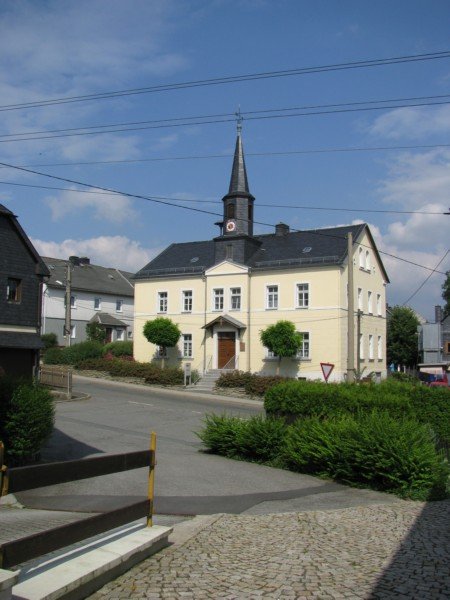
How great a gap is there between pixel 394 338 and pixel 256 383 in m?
31.7

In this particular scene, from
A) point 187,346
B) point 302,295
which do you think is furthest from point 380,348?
point 187,346

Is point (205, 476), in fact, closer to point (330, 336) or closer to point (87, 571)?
point (87, 571)

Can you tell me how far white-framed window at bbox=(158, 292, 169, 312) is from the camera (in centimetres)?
4730

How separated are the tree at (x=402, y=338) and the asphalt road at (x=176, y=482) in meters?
44.3

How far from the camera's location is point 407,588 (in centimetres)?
558

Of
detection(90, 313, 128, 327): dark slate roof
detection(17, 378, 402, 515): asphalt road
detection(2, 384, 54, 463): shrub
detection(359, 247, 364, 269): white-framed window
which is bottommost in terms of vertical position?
detection(17, 378, 402, 515): asphalt road

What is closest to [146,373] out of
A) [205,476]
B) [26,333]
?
[26,333]

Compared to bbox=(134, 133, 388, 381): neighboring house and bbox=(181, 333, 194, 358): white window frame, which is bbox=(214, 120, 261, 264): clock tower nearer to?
bbox=(134, 133, 388, 381): neighboring house

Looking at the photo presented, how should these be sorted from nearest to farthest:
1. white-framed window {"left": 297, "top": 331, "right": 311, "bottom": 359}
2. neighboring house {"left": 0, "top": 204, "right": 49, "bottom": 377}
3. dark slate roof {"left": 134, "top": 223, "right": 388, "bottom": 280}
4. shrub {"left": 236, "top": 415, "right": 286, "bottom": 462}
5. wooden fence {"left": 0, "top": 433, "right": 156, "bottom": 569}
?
1. wooden fence {"left": 0, "top": 433, "right": 156, "bottom": 569}
2. shrub {"left": 236, "top": 415, "right": 286, "bottom": 462}
3. neighboring house {"left": 0, "top": 204, "right": 49, "bottom": 377}
4. white-framed window {"left": 297, "top": 331, "right": 311, "bottom": 359}
5. dark slate roof {"left": 134, "top": 223, "right": 388, "bottom": 280}

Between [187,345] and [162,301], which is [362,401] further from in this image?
[162,301]

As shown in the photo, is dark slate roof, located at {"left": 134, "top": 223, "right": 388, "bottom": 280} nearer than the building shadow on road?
No

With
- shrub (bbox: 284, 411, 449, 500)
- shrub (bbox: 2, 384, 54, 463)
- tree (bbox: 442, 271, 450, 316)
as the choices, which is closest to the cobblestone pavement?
shrub (bbox: 284, 411, 449, 500)

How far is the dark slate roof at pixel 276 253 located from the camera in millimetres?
41281

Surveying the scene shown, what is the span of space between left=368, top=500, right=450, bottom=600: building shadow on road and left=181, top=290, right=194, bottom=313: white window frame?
123 feet
